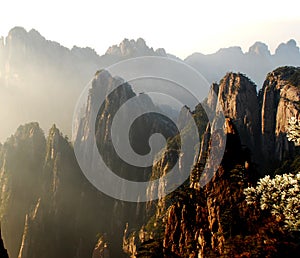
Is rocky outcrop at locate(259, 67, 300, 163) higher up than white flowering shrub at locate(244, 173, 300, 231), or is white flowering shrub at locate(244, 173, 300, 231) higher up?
rocky outcrop at locate(259, 67, 300, 163)

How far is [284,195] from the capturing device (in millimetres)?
11961

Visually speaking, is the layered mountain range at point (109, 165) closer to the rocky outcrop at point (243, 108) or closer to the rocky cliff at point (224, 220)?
the rocky outcrop at point (243, 108)

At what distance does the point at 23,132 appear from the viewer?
117062 mm

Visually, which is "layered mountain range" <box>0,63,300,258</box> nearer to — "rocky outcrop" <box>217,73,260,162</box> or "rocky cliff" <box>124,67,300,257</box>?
"rocky outcrop" <box>217,73,260,162</box>

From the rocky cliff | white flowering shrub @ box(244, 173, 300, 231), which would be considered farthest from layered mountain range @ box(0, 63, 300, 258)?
white flowering shrub @ box(244, 173, 300, 231)

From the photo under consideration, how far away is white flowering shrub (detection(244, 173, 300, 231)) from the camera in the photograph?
12.0 meters

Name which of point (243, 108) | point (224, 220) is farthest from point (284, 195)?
point (243, 108)

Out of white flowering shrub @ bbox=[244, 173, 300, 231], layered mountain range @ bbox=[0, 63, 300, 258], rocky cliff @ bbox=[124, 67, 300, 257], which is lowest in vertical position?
white flowering shrub @ bbox=[244, 173, 300, 231]

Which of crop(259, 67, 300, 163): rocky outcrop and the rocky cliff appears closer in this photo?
the rocky cliff

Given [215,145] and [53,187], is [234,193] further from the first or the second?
[53,187]

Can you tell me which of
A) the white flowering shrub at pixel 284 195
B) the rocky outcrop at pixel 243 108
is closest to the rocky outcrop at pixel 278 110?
the rocky outcrop at pixel 243 108

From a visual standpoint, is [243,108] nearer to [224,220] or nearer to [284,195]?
[224,220]

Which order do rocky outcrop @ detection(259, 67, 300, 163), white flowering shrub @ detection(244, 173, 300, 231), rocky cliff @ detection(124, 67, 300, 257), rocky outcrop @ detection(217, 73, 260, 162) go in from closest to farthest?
white flowering shrub @ detection(244, 173, 300, 231), rocky cliff @ detection(124, 67, 300, 257), rocky outcrop @ detection(259, 67, 300, 163), rocky outcrop @ detection(217, 73, 260, 162)

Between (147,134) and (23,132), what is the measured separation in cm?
3754
